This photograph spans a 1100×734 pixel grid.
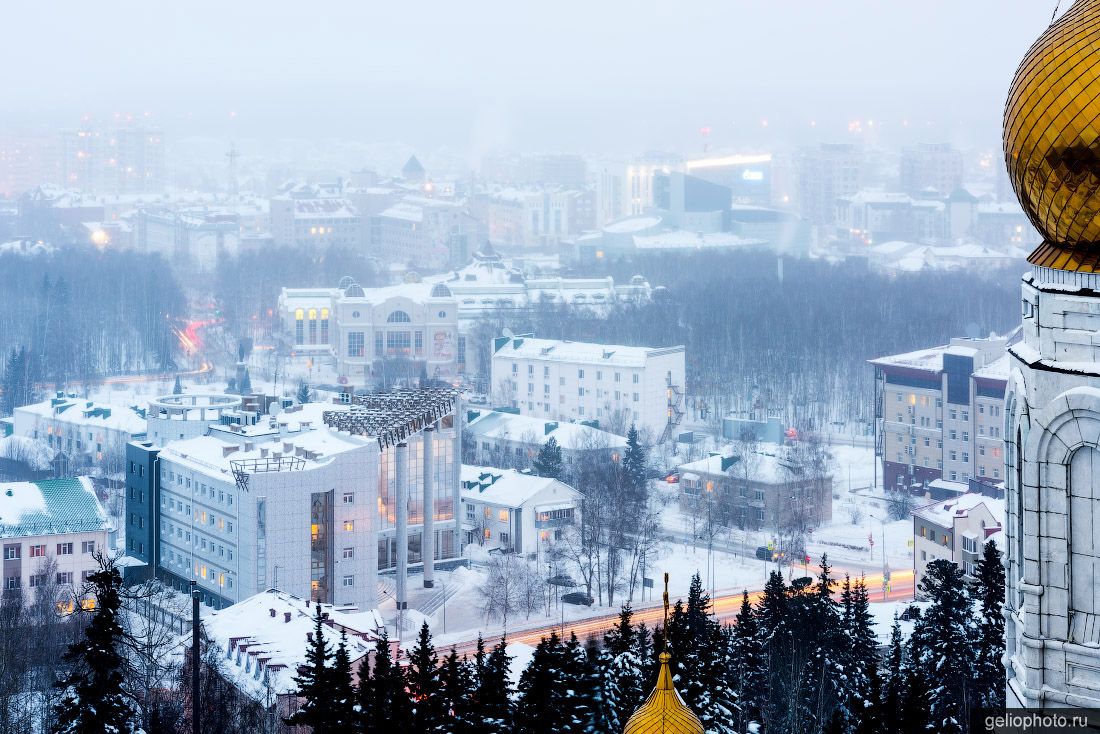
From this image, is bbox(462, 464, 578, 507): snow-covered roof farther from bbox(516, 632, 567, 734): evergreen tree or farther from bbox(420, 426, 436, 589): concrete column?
bbox(516, 632, 567, 734): evergreen tree

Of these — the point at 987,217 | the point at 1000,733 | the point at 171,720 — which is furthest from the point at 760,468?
the point at 987,217

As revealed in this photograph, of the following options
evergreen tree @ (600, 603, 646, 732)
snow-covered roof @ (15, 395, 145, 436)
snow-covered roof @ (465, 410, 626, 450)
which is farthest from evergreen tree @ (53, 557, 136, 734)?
snow-covered roof @ (15, 395, 145, 436)

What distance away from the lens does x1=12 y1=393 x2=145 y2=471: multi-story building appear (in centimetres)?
5156

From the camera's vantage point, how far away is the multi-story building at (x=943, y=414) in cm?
4816

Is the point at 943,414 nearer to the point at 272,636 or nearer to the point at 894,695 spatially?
the point at 272,636

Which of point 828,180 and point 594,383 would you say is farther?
point 828,180

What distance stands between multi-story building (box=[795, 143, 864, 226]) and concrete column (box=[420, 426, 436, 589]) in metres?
118

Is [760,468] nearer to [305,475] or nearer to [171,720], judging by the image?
[305,475]

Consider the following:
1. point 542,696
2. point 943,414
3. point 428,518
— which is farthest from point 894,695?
point 943,414

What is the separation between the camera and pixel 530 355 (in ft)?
200

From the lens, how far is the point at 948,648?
25312mm

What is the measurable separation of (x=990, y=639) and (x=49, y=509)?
69.5ft

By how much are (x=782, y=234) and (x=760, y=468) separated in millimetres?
84349

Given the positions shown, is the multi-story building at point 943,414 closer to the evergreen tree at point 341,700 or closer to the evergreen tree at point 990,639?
the evergreen tree at point 990,639
